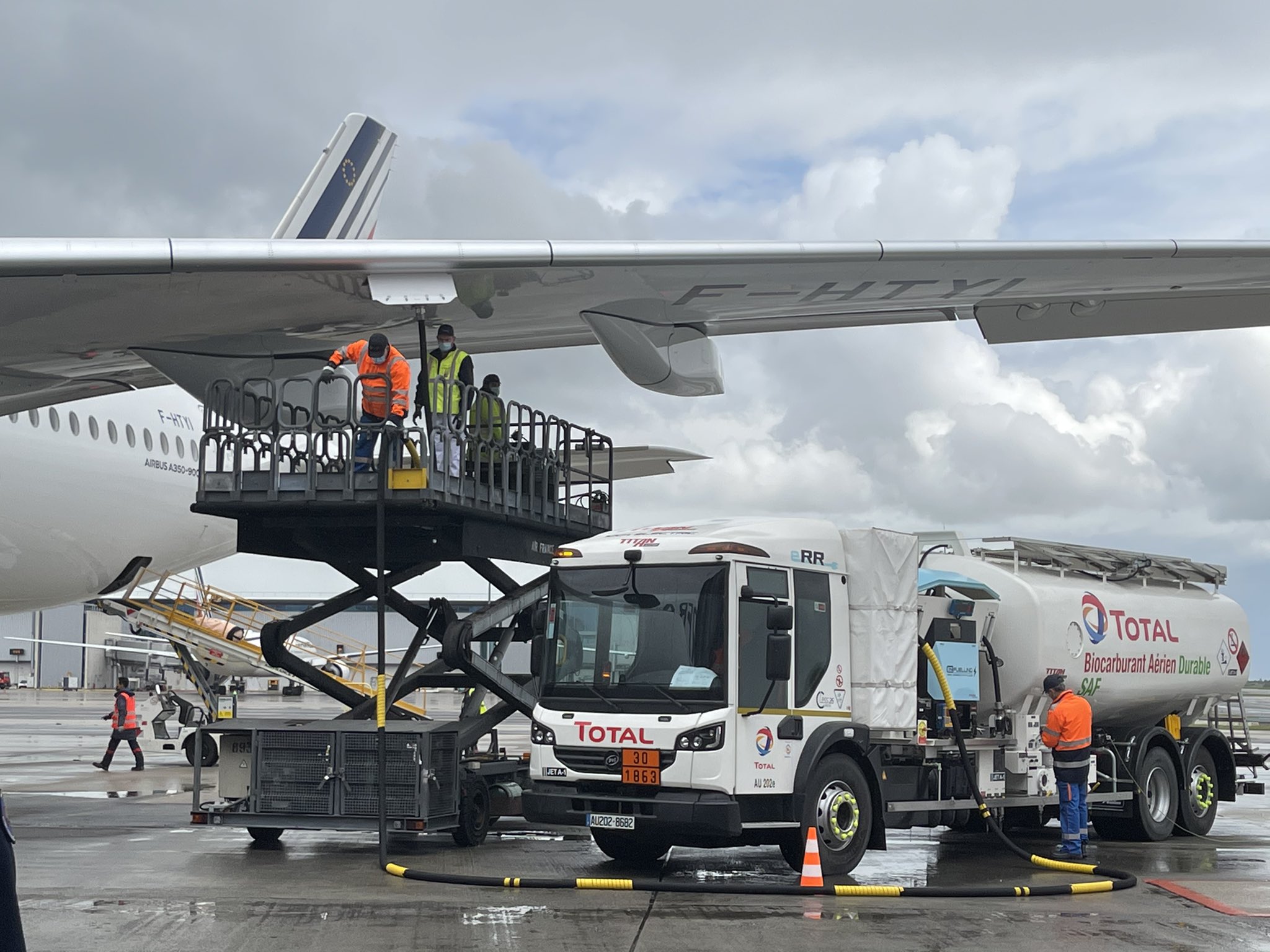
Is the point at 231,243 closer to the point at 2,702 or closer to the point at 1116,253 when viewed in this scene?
the point at 1116,253

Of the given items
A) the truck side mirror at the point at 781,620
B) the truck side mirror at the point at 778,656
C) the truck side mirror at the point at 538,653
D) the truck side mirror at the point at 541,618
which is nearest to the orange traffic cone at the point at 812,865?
the truck side mirror at the point at 778,656

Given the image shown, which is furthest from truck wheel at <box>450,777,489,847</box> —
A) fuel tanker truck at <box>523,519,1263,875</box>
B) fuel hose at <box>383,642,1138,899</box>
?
fuel hose at <box>383,642,1138,899</box>

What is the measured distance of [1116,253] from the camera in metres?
10.2

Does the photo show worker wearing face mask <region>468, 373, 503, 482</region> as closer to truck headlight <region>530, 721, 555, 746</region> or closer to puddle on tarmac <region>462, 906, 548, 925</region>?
truck headlight <region>530, 721, 555, 746</region>

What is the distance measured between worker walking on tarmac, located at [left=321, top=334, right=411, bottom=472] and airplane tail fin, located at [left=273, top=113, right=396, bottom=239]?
8486 mm

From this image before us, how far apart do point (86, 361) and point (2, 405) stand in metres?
1.65

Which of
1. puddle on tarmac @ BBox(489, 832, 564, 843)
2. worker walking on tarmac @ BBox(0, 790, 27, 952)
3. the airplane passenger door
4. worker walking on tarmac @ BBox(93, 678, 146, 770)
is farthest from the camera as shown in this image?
worker walking on tarmac @ BBox(93, 678, 146, 770)

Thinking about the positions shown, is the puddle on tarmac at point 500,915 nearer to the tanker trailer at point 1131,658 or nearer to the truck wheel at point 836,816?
the truck wheel at point 836,816

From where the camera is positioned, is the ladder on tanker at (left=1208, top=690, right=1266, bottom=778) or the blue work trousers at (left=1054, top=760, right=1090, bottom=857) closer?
the blue work trousers at (left=1054, top=760, right=1090, bottom=857)

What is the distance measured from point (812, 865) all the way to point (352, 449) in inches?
195

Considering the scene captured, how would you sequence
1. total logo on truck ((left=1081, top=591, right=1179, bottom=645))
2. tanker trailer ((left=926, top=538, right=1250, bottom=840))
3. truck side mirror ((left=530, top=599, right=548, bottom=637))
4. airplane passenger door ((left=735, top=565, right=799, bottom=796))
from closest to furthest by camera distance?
airplane passenger door ((left=735, top=565, right=799, bottom=796)) < truck side mirror ((left=530, top=599, right=548, bottom=637)) < tanker trailer ((left=926, top=538, right=1250, bottom=840)) < total logo on truck ((left=1081, top=591, right=1179, bottom=645))

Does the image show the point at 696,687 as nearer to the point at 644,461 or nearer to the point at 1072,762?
the point at 1072,762

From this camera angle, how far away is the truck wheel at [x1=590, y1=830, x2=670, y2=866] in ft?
37.3

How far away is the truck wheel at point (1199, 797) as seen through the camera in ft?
47.8
